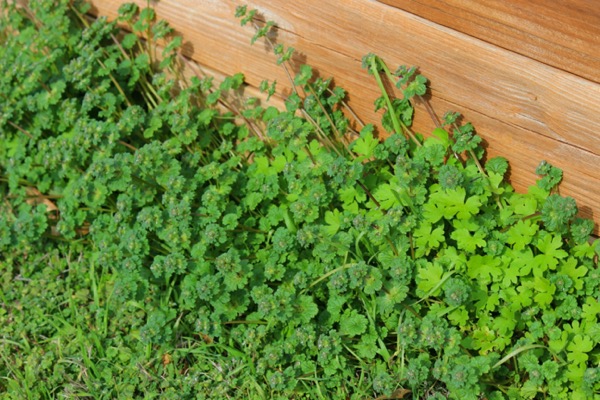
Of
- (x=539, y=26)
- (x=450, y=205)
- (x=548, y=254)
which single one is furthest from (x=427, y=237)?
(x=539, y=26)

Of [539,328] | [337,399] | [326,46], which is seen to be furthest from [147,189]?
[539,328]

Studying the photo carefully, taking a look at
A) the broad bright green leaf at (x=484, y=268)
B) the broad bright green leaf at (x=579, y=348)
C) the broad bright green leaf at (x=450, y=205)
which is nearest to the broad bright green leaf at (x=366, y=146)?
the broad bright green leaf at (x=450, y=205)

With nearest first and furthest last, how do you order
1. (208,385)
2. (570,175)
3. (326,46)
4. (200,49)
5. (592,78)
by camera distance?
1. (592,78)
2. (570,175)
3. (208,385)
4. (326,46)
5. (200,49)

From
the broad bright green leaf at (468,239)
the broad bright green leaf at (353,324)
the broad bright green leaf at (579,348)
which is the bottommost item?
the broad bright green leaf at (353,324)

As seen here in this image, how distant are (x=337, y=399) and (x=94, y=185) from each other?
62.7 inches

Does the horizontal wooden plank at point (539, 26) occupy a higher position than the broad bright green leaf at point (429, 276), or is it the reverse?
the horizontal wooden plank at point (539, 26)

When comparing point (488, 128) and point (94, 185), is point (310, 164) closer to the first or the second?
point (488, 128)

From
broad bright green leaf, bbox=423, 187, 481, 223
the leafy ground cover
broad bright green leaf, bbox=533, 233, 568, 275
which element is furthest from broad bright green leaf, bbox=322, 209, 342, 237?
broad bright green leaf, bbox=533, 233, 568, 275

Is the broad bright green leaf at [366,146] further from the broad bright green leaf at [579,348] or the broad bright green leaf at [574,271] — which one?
the broad bright green leaf at [579,348]

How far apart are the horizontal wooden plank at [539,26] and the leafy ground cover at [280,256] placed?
1.08 ft

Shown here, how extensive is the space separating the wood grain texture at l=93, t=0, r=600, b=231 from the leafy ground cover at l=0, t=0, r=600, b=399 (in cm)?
8

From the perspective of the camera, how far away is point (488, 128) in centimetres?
346

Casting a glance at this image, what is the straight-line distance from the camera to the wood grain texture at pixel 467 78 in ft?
10.4

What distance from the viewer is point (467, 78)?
3.39m
